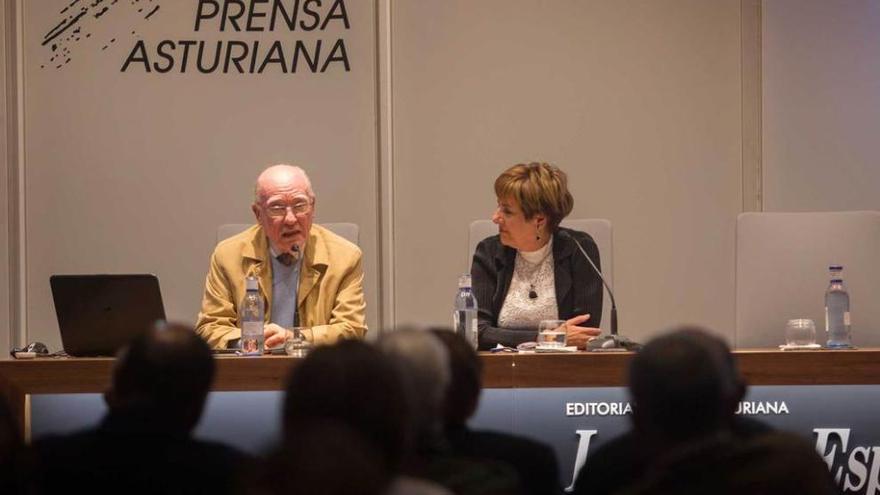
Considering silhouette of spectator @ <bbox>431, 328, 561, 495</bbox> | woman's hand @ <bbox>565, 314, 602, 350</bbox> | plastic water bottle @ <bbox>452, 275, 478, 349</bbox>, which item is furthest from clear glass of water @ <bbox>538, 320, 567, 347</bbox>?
silhouette of spectator @ <bbox>431, 328, 561, 495</bbox>

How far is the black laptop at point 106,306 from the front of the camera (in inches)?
152

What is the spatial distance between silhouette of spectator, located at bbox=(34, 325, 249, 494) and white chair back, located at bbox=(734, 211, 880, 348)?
8.37 ft

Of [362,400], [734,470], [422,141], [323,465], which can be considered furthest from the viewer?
[422,141]

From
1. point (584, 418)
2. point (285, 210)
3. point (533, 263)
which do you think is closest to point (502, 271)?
point (533, 263)

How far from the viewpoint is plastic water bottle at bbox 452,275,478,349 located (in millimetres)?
4078

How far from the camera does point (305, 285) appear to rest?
14.7 ft

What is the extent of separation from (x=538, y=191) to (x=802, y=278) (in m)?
0.95

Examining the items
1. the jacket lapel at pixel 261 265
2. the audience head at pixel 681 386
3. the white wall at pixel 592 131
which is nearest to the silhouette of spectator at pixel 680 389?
the audience head at pixel 681 386

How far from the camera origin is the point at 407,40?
6.08m

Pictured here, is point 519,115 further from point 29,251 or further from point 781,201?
point 29,251

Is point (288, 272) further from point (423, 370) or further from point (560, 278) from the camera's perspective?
point (423, 370)

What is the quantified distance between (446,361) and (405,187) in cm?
401

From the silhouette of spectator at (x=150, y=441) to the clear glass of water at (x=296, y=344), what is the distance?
177 cm

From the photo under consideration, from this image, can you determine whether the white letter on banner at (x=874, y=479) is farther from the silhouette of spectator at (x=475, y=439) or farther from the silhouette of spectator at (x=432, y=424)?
the silhouette of spectator at (x=432, y=424)
